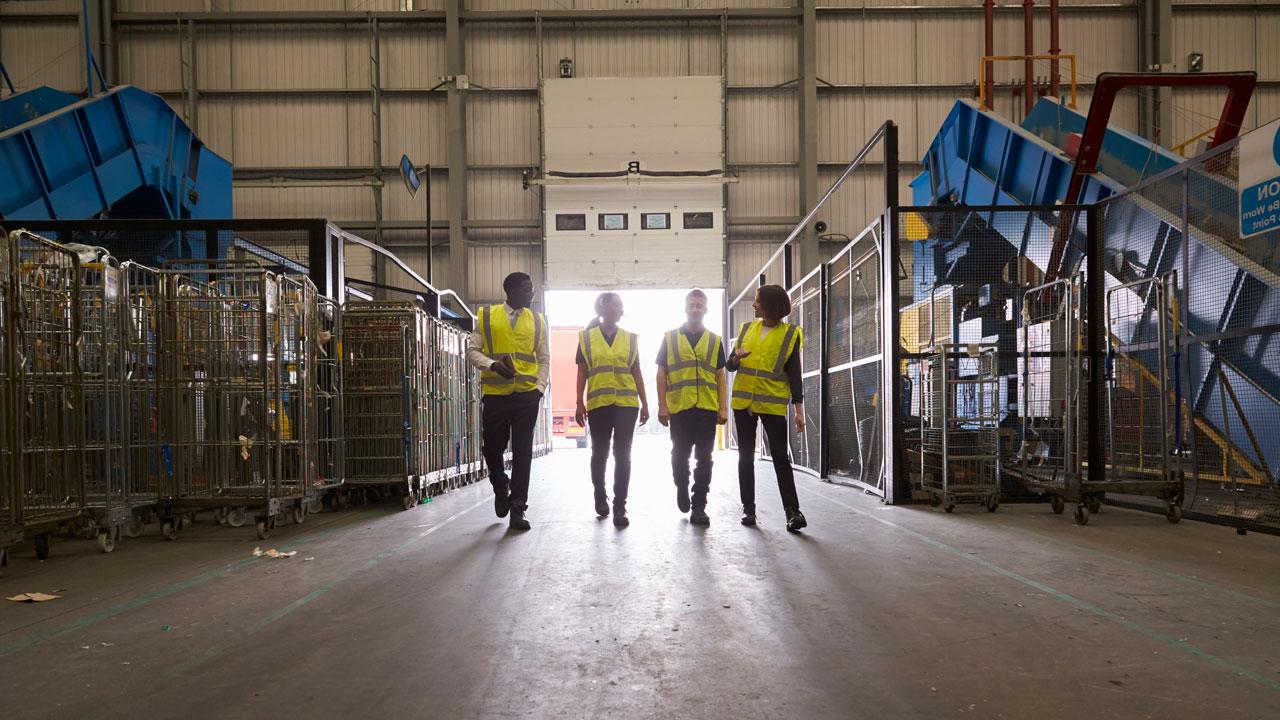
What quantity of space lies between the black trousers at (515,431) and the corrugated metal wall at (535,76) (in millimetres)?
13554

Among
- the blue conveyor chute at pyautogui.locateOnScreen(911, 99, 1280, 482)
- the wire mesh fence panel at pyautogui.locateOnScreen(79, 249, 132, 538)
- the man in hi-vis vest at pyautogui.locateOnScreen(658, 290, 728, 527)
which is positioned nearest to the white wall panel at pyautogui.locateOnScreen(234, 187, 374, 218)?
the wire mesh fence panel at pyautogui.locateOnScreen(79, 249, 132, 538)

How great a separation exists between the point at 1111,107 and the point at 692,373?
20.8 feet

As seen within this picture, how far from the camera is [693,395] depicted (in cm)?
632

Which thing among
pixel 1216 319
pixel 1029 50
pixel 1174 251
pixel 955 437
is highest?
pixel 1029 50

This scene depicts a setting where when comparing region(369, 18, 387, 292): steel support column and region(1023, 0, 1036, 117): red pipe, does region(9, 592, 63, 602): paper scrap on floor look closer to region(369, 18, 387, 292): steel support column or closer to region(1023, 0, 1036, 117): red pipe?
region(369, 18, 387, 292): steel support column

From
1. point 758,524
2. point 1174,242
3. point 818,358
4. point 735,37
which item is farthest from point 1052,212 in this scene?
point 735,37

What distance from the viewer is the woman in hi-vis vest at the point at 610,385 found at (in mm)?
6375

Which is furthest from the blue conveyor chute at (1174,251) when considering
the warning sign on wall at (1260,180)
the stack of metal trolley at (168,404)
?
the stack of metal trolley at (168,404)

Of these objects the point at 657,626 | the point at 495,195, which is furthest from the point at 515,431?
the point at 495,195

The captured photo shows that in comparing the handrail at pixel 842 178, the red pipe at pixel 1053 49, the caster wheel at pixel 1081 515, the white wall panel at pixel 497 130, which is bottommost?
the caster wheel at pixel 1081 515

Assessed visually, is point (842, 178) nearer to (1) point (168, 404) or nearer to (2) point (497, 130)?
(1) point (168, 404)

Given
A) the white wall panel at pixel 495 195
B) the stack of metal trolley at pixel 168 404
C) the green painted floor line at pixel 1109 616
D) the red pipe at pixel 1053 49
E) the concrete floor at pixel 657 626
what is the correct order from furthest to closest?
the white wall panel at pixel 495 195, the red pipe at pixel 1053 49, the stack of metal trolley at pixel 168 404, the green painted floor line at pixel 1109 616, the concrete floor at pixel 657 626

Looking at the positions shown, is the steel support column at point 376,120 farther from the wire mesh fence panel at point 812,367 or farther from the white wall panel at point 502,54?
the wire mesh fence panel at point 812,367

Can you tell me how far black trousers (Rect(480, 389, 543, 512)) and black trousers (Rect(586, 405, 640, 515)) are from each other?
21.2 inches
